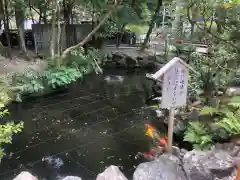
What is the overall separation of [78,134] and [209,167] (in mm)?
3520

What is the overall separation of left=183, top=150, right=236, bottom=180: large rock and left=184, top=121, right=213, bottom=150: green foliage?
81 cm

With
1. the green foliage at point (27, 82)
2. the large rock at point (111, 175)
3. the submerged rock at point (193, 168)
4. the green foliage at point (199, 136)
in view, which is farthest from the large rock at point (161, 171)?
the green foliage at point (27, 82)

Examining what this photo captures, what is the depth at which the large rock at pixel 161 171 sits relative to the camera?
159 inches

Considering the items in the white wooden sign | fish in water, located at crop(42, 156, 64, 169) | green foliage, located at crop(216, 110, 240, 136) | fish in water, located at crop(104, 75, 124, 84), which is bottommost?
fish in water, located at crop(42, 156, 64, 169)

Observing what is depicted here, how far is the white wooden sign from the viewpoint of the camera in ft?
14.9

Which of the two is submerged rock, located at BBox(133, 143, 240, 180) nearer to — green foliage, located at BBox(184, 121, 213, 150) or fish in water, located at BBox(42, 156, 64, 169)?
green foliage, located at BBox(184, 121, 213, 150)

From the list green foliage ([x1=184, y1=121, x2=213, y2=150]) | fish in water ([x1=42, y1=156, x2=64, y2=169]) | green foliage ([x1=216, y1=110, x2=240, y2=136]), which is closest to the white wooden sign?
green foliage ([x1=184, y1=121, x2=213, y2=150])

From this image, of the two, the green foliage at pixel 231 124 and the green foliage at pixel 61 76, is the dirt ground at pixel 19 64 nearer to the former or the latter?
the green foliage at pixel 61 76

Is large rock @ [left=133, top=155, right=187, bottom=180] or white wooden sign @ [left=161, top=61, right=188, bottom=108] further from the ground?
white wooden sign @ [left=161, top=61, right=188, bottom=108]

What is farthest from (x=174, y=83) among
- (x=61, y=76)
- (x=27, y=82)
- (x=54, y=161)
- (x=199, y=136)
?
(x=61, y=76)

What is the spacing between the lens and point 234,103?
534cm

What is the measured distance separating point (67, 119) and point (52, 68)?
399cm

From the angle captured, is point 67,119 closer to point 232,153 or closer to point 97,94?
point 97,94

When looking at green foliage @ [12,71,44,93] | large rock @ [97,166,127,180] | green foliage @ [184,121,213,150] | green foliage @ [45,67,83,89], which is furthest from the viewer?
green foliage @ [45,67,83,89]
